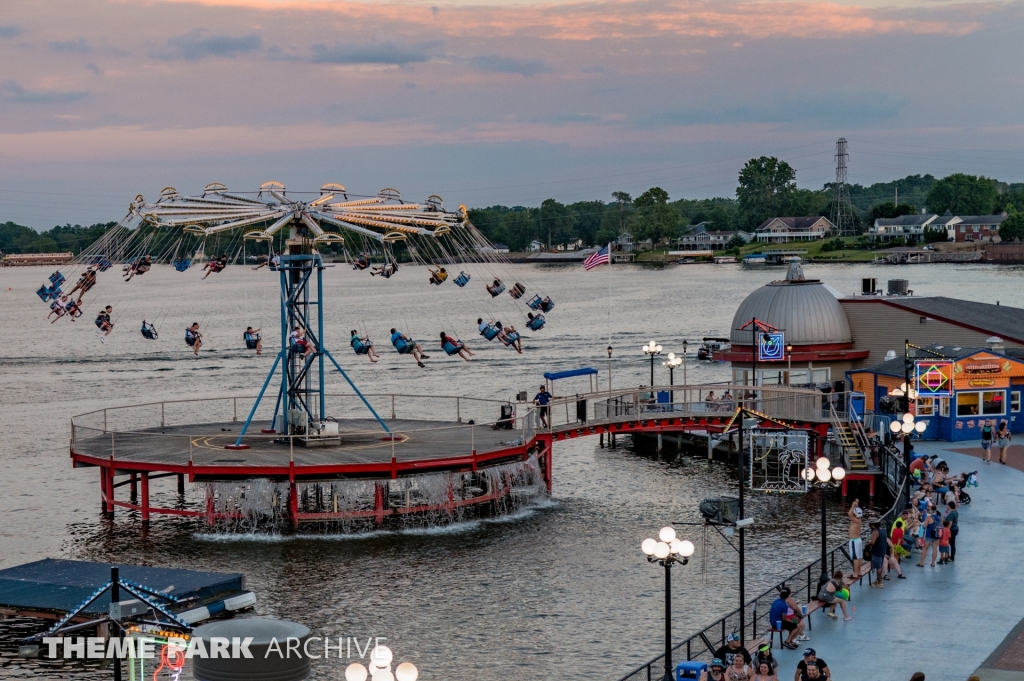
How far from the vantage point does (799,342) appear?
57.7 m

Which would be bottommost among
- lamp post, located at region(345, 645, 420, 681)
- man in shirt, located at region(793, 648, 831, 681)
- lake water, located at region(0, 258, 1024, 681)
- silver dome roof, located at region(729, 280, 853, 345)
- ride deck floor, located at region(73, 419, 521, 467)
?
lake water, located at region(0, 258, 1024, 681)

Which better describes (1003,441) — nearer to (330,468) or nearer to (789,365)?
(789,365)

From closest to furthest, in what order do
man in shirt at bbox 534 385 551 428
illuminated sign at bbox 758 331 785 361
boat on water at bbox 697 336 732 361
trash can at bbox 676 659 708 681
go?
trash can at bbox 676 659 708 681
man in shirt at bbox 534 385 551 428
illuminated sign at bbox 758 331 785 361
boat on water at bbox 697 336 732 361

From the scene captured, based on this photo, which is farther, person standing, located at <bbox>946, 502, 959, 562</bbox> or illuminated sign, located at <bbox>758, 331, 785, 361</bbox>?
illuminated sign, located at <bbox>758, 331, 785, 361</bbox>

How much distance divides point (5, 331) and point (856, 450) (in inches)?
5103

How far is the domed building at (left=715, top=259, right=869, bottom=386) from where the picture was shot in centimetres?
5734

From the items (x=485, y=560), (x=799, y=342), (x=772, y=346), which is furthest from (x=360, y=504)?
(x=799, y=342)

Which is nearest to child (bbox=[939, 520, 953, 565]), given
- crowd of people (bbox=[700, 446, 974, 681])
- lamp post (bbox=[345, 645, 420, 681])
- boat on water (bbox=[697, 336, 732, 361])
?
crowd of people (bbox=[700, 446, 974, 681])

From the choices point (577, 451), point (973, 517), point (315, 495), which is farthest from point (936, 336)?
point (315, 495)

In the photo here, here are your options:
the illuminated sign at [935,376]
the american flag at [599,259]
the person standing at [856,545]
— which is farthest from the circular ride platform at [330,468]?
the american flag at [599,259]

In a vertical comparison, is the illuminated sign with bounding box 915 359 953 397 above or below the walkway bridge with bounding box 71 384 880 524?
above

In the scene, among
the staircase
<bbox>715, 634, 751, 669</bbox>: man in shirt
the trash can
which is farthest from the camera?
the staircase

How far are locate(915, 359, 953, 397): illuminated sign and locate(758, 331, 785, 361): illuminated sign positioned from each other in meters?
9.13

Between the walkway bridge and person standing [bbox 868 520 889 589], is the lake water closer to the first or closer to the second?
the walkway bridge
